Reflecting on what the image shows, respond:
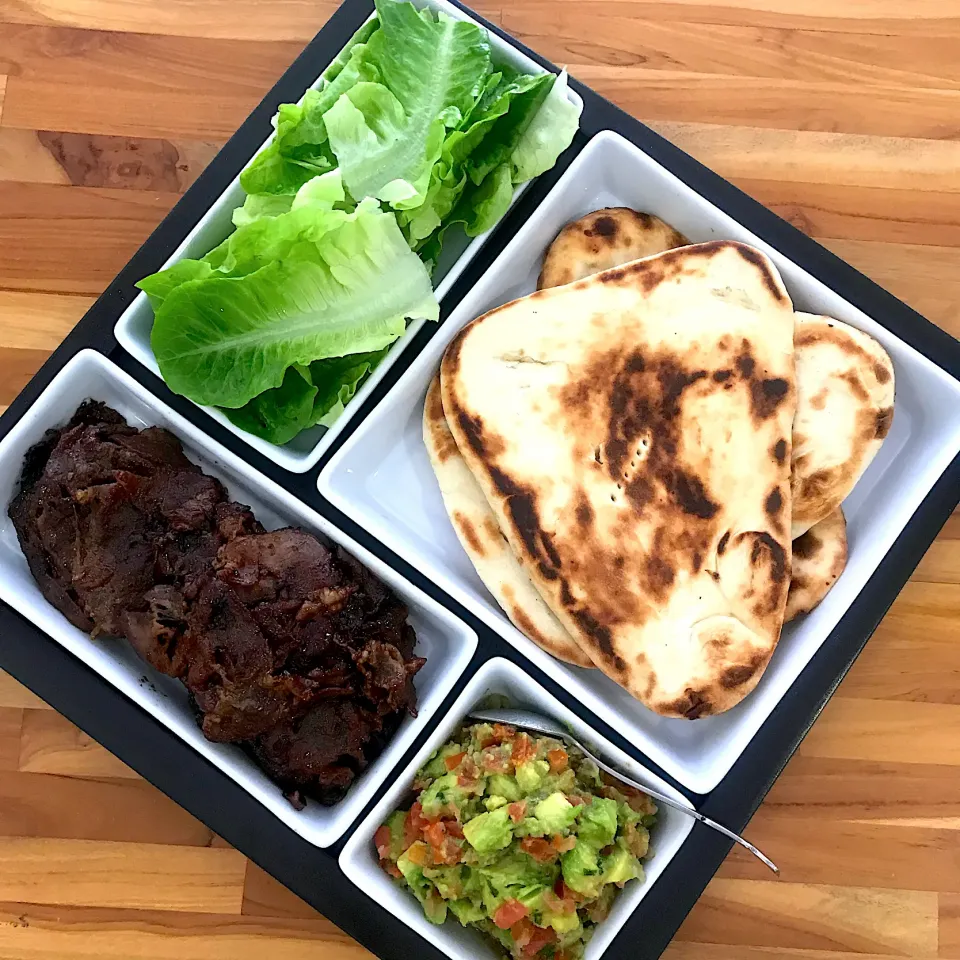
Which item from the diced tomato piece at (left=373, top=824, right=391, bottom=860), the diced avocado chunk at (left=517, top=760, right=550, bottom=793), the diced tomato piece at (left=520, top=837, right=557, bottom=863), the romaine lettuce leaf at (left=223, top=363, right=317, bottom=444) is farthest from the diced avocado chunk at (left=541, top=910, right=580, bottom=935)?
the romaine lettuce leaf at (left=223, top=363, right=317, bottom=444)

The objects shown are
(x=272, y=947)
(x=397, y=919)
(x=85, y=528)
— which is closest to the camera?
(x=85, y=528)

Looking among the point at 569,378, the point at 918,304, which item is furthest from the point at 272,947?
the point at 918,304

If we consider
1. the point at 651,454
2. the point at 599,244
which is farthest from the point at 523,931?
the point at 599,244

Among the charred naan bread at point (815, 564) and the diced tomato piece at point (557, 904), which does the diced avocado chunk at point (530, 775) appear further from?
the charred naan bread at point (815, 564)

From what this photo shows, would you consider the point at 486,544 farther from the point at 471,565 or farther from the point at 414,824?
the point at 414,824

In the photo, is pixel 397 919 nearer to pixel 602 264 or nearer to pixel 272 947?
pixel 272 947

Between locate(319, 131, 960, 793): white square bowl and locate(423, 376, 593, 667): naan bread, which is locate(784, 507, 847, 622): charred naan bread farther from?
locate(423, 376, 593, 667): naan bread
